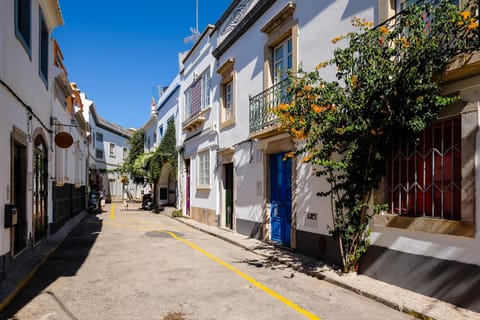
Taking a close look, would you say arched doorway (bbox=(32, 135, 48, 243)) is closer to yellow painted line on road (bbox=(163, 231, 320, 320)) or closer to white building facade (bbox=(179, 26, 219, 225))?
yellow painted line on road (bbox=(163, 231, 320, 320))

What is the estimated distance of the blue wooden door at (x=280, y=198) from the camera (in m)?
9.70

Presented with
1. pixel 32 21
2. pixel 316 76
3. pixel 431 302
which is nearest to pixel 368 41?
pixel 316 76

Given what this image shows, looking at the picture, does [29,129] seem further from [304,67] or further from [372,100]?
[372,100]

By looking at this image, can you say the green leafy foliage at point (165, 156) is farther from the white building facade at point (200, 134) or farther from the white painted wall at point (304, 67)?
the white painted wall at point (304, 67)

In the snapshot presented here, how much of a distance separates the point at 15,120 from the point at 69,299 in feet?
12.8

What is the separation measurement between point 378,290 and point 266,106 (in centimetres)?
569

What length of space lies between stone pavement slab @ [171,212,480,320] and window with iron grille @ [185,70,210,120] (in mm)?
8706

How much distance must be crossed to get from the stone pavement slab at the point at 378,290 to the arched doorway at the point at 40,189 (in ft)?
19.2

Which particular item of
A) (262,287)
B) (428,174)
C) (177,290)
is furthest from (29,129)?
(428,174)

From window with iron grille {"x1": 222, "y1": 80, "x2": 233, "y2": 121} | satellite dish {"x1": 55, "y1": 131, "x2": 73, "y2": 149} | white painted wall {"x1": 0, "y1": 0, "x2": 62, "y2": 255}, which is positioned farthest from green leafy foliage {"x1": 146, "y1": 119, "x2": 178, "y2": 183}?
white painted wall {"x1": 0, "y1": 0, "x2": 62, "y2": 255}

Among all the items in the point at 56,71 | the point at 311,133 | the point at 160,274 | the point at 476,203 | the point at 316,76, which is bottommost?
the point at 160,274

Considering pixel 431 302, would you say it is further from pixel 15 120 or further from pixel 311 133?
pixel 15 120

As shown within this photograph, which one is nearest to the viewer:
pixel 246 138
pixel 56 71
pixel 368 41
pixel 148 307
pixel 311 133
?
pixel 148 307

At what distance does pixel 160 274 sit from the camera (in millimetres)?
6941
